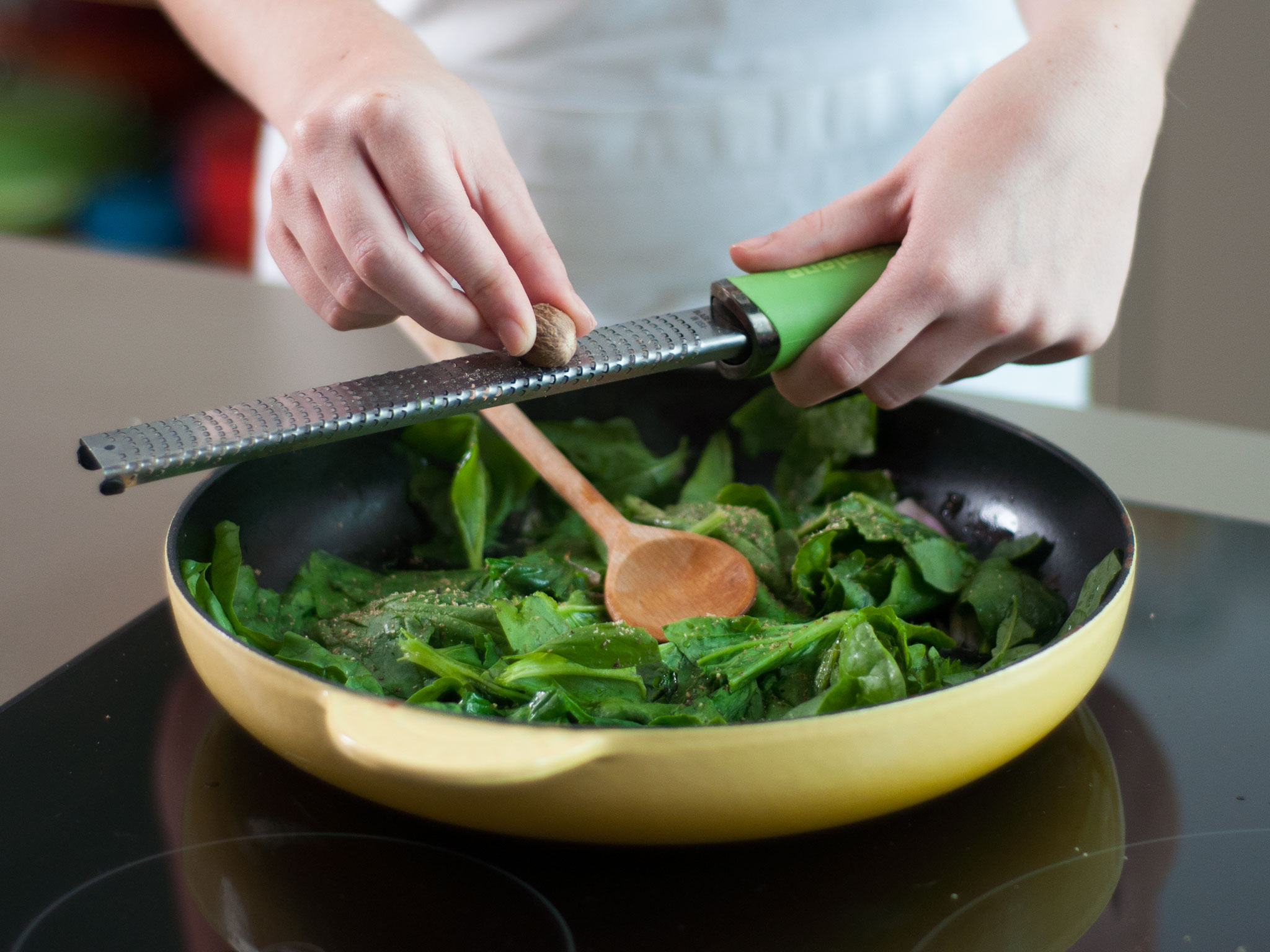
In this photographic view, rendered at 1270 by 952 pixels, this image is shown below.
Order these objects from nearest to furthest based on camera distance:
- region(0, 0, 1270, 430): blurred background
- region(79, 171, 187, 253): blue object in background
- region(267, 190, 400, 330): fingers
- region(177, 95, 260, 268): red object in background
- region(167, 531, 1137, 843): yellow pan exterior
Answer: region(167, 531, 1137, 843): yellow pan exterior → region(267, 190, 400, 330): fingers → region(0, 0, 1270, 430): blurred background → region(177, 95, 260, 268): red object in background → region(79, 171, 187, 253): blue object in background

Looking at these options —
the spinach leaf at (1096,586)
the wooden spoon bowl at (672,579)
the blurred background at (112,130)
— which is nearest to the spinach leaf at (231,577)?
the wooden spoon bowl at (672,579)

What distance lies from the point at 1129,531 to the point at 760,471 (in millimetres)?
345

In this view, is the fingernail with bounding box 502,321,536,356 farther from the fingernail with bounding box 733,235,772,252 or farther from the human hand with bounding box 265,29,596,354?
the fingernail with bounding box 733,235,772,252

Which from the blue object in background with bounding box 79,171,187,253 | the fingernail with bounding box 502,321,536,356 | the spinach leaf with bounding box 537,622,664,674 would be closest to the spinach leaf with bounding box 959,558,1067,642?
the spinach leaf with bounding box 537,622,664,674

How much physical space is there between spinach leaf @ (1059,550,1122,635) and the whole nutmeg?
1.02ft

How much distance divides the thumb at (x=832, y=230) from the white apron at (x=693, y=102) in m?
0.44

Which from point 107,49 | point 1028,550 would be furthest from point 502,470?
point 107,49

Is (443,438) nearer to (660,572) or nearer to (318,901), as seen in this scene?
(660,572)

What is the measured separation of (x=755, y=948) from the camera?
499 mm

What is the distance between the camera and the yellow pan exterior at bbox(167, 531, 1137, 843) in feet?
1.47

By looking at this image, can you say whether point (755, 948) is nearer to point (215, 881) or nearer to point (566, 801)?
point (566, 801)

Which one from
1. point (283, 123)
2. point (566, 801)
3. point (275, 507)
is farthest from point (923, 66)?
point (566, 801)

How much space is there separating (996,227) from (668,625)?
31cm

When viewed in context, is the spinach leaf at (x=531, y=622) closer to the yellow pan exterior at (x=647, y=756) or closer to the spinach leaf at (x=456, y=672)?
the spinach leaf at (x=456, y=672)
